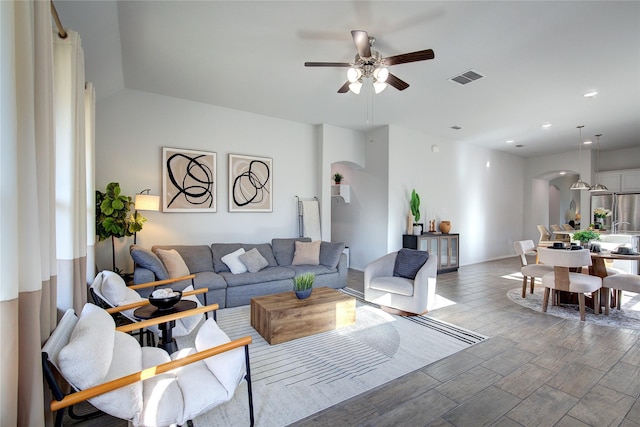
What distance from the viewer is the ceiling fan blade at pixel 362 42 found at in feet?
8.32

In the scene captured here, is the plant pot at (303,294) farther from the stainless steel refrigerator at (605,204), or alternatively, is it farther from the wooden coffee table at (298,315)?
the stainless steel refrigerator at (605,204)

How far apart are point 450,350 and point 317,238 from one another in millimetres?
3526

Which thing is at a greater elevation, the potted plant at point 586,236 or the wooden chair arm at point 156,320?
the potted plant at point 586,236

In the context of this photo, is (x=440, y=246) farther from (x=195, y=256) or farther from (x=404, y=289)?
(x=195, y=256)

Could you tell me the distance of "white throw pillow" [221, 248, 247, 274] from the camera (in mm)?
4508

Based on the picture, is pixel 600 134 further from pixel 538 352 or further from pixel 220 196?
pixel 220 196

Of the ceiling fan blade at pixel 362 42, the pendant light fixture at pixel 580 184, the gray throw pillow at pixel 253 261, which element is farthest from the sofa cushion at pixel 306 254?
the pendant light fixture at pixel 580 184

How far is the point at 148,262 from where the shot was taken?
3.62 m

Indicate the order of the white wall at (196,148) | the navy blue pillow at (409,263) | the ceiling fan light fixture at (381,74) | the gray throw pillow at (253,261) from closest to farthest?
the ceiling fan light fixture at (381,74) < the navy blue pillow at (409,263) < the white wall at (196,148) < the gray throw pillow at (253,261)

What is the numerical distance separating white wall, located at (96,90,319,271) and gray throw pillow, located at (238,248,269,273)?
750 millimetres

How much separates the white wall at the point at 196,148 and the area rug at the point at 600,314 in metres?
4.20

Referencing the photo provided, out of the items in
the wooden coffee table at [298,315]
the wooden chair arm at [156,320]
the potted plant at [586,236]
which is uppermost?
the potted plant at [586,236]

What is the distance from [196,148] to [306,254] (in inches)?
104

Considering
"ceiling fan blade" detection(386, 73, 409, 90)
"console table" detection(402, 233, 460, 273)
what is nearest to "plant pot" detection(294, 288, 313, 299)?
"ceiling fan blade" detection(386, 73, 409, 90)
